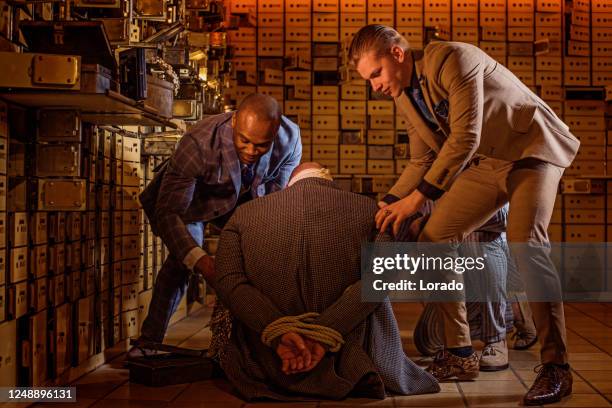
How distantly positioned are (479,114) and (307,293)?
2.77 feet

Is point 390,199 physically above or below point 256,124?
below

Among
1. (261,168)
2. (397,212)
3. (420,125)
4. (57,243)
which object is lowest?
(57,243)

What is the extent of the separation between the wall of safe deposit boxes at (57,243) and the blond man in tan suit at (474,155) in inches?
43.6

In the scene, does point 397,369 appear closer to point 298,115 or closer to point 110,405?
point 110,405

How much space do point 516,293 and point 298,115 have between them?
3.34 metres

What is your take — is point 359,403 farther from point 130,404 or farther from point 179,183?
point 179,183

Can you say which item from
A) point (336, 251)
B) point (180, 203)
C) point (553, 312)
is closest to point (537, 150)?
point (553, 312)

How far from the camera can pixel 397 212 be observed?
9.65 ft

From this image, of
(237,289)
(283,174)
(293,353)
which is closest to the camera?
(293,353)

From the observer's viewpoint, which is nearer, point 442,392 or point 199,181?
point 442,392

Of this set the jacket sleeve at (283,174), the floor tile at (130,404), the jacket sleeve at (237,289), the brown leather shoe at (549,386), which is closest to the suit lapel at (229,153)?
the jacket sleeve at (283,174)

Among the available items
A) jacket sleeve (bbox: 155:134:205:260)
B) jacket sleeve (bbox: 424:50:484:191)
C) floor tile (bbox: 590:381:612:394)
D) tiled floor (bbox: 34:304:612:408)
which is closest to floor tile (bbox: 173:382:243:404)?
tiled floor (bbox: 34:304:612:408)

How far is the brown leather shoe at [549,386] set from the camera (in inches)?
112

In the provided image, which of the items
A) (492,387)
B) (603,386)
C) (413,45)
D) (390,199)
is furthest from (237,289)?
(413,45)
